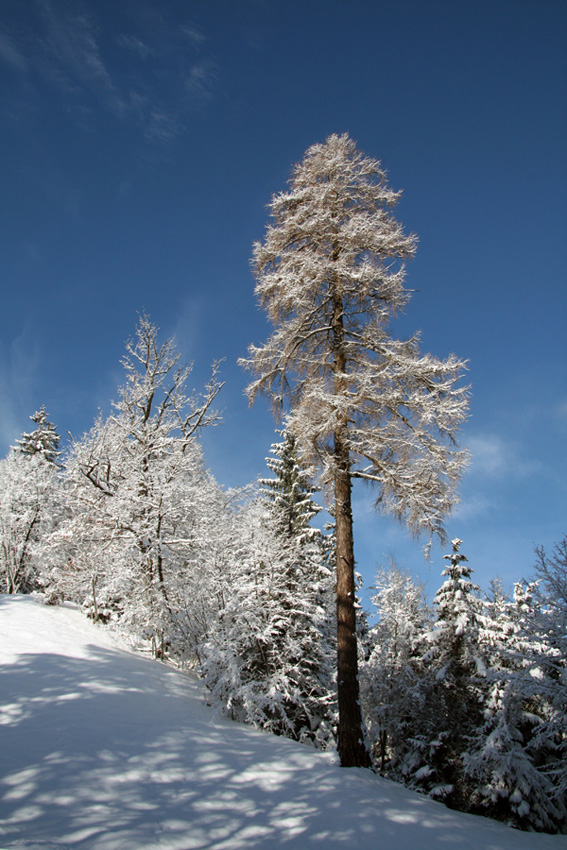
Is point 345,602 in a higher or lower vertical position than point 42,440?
lower

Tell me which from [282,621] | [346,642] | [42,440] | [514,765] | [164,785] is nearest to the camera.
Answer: [164,785]

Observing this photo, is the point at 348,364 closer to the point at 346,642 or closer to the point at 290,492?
the point at 346,642

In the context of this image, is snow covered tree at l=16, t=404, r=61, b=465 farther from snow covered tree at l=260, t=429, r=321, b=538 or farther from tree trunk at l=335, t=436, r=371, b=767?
tree trunk at l=335, t=436, r=371, b=767

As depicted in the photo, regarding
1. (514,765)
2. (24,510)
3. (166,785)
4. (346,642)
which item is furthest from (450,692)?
(24,510)

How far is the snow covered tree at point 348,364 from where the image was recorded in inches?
346

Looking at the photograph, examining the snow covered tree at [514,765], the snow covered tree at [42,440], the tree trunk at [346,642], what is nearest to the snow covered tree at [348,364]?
the tree trunk at [346,642]

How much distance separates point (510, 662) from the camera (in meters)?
17.5

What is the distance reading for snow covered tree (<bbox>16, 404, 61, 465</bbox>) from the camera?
33.7 meters

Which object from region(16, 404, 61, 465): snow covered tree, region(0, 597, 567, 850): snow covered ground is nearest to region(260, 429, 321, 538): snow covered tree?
region(0, 597, 567, 850): snow covered ground

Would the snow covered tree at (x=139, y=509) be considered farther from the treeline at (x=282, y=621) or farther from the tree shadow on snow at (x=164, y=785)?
the tree shadow on snow at (x=164, y=785)

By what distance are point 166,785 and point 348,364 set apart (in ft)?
26.8

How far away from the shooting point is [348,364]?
10.6m

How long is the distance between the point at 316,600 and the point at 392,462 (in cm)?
897

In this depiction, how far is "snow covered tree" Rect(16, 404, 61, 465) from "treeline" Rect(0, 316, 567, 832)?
18108 mm
